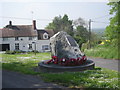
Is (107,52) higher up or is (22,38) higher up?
(22,38)

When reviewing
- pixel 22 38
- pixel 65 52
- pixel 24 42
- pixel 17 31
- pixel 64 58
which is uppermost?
pixel 17 31

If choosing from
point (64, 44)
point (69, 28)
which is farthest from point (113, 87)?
point (69, 28)

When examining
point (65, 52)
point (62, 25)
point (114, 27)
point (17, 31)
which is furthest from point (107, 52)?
point (62, 25)

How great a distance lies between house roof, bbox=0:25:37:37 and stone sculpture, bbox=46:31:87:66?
32.2 meters

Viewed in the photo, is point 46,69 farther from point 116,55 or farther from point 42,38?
point 42,38

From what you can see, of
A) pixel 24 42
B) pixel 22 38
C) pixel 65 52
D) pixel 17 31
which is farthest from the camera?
pixel 17 31

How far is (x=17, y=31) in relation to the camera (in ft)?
155

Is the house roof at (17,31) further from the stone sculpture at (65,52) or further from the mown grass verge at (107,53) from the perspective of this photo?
the stone sculpture at (65,52)

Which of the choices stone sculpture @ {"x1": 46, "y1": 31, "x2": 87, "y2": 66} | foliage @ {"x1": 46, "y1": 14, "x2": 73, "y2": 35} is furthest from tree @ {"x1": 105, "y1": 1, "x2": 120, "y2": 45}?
foliage @ {"x1": 46, "y1": 14, "x2": 73, "y2": 35}

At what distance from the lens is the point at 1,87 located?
316 inches

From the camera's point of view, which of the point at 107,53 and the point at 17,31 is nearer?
the point at 107,53

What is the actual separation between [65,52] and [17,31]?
3503 centimetres

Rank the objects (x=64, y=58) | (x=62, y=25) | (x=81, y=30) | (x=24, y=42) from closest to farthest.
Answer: (x=64, y=58), (x=24, y=42), (x=81, y=30), (x=62, y=25)

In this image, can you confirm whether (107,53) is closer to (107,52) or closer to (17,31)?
(107,52)
